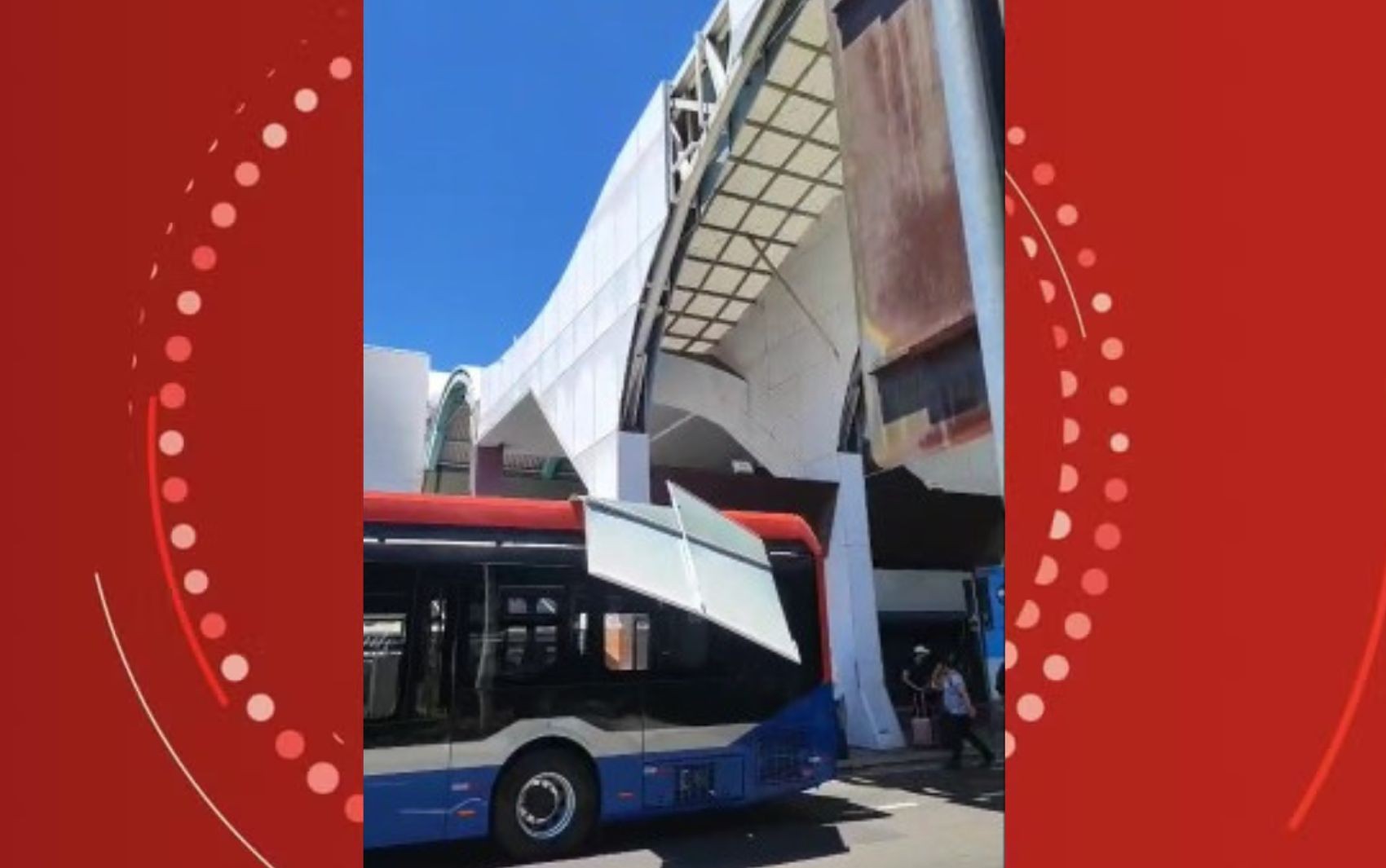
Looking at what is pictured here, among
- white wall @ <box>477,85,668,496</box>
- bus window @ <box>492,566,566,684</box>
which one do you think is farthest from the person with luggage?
bus window @ <box>492,566,566,684</box>

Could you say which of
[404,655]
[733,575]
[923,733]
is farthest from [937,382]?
[923,733]

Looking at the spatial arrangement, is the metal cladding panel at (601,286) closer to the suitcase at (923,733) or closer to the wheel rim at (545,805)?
the suitcase at (923,733)

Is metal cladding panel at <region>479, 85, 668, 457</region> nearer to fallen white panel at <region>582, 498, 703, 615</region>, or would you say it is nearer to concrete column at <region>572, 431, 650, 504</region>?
concrete column at <region>572, 431, 650, 504</region>

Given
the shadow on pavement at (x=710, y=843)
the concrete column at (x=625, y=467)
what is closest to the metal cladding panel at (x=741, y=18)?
the concrete column at (x=625, y=467)

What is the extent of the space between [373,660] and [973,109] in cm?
573

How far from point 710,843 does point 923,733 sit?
814cm

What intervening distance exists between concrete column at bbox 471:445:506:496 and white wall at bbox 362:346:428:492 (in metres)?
9.65

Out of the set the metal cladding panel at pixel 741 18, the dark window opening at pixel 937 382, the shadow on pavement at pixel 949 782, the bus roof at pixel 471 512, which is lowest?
the shadow on pavement at pixel 949 782

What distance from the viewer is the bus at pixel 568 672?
7.66 metres

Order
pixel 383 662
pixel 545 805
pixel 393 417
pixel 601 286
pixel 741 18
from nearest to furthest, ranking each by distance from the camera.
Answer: pixel 383 662, pixel 545 805, pixel 741 18, pixel 393 417, pixel 601 286

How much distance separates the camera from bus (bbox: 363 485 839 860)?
7660mm

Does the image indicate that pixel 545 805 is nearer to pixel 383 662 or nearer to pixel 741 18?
pixel 383 662

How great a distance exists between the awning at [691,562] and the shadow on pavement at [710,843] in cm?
154

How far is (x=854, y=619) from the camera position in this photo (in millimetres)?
16766
